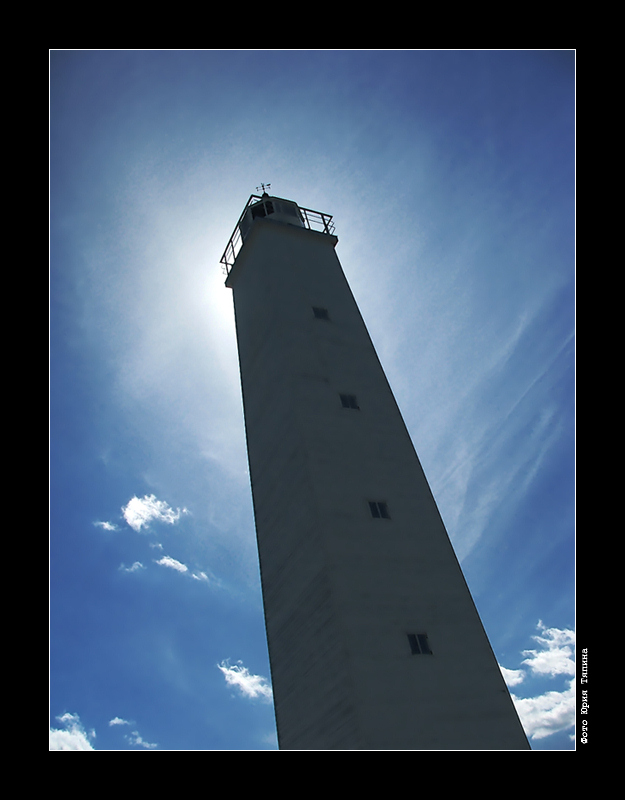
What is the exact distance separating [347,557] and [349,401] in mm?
8556

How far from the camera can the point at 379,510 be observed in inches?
990

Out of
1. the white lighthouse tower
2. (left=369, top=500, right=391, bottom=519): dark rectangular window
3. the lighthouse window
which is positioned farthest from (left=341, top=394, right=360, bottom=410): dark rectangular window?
the lighthouse window

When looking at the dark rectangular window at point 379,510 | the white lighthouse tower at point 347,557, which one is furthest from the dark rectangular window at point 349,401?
the dark rectangular window at point 379,510

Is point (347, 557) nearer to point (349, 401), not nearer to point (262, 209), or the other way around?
point (349, 401)

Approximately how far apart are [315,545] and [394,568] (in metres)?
3.20

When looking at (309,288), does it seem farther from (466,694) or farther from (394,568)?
(466,694)

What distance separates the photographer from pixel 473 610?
23.7 meters

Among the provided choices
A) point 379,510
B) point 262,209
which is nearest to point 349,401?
point 379,510

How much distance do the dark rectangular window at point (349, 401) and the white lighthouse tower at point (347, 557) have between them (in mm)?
113

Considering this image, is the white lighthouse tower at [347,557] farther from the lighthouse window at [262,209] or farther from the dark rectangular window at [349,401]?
the lighthouse window at [262,209]

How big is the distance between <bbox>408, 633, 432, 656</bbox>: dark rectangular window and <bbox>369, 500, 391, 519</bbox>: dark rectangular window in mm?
4967

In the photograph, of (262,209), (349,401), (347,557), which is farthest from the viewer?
(262,209)

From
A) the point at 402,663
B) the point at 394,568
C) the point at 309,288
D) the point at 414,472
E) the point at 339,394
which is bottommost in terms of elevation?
the point at 402,663
